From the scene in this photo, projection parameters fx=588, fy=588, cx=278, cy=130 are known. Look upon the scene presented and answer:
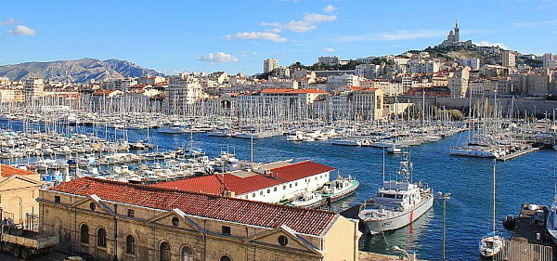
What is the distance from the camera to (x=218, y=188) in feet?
69.5

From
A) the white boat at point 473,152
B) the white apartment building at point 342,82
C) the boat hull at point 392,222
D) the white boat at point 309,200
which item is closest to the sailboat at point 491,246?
the boat hull at point 392,222

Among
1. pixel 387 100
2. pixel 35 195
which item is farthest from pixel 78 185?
pixel 387 100

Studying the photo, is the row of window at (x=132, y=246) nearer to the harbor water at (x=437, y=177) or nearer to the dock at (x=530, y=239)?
the dock at (x=530, y=239)

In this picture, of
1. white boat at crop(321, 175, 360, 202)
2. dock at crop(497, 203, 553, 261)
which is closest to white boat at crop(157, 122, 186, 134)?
white boat at crop(321, 175, 360, 202)

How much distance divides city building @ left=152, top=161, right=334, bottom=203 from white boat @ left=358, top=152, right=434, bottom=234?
385cm

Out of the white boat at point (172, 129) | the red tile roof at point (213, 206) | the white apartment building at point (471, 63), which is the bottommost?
the white boat at point (172, 129)

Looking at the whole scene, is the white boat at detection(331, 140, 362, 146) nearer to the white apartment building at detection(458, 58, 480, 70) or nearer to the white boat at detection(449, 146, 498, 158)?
the white boat at detection(449, 146, 498, 158)

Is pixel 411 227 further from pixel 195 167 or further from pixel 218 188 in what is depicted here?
pixel 195 167

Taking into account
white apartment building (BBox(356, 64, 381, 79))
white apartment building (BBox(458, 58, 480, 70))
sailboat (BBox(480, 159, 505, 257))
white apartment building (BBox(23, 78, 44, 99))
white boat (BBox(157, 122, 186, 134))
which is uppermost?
white apartment building (BBox(458, 58, 480, 70))

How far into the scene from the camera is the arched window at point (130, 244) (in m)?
13.2

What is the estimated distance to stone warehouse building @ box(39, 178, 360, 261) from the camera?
11.0 m

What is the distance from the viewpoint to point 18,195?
1702 centimetres

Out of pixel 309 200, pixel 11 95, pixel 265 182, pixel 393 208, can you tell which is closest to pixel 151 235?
pixel 393 208

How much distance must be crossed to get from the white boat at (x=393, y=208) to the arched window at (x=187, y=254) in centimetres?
925
